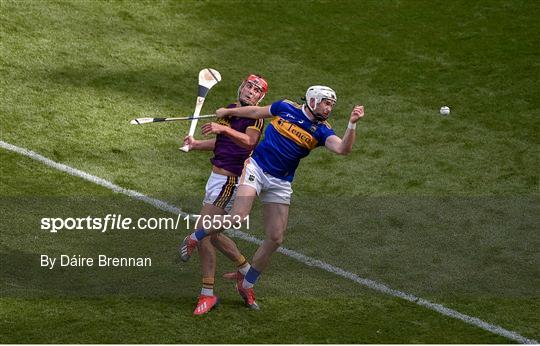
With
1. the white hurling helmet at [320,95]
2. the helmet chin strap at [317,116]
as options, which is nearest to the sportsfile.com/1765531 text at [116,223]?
the helmet chin strap at [317,116]

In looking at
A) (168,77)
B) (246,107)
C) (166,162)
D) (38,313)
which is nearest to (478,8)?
(168,77)

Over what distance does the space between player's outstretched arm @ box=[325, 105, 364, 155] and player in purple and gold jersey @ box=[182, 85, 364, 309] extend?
12cm

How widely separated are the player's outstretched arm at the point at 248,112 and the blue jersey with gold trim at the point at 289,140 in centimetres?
8

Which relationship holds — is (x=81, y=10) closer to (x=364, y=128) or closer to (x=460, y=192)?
(x=364, y=128)

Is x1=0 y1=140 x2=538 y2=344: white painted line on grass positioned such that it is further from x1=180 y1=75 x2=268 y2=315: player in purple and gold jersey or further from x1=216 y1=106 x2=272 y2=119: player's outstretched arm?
x1=216 y1=106 x2=272 y2=119: player's outstretched arm

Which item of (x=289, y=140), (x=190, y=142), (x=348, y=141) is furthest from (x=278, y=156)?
(x=190, y=142)

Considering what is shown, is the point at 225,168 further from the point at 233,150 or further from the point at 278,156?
the point at 278,156

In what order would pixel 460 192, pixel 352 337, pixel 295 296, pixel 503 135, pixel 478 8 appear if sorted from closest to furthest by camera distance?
pixel 352 337
pixel 295 296
pixel 460 192
pixel 503 135
pixel 478 8

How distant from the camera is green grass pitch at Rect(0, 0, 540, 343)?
48.5 feet

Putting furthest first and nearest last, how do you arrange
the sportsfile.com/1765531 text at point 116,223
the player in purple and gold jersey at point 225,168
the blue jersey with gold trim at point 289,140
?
the sportsfile.com/1765531 text at point 116,223 < the player in purple and gold jersey at point 225,168 < the blue jersey with gold trim at point 289,140

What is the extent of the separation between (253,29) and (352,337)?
10.3 meters

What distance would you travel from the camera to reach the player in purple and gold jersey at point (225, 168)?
14.8 metres

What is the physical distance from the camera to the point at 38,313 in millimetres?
14359

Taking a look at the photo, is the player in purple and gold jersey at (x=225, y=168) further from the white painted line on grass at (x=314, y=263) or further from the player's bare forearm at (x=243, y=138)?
the white painted line on grass at (x=314, y=263)
